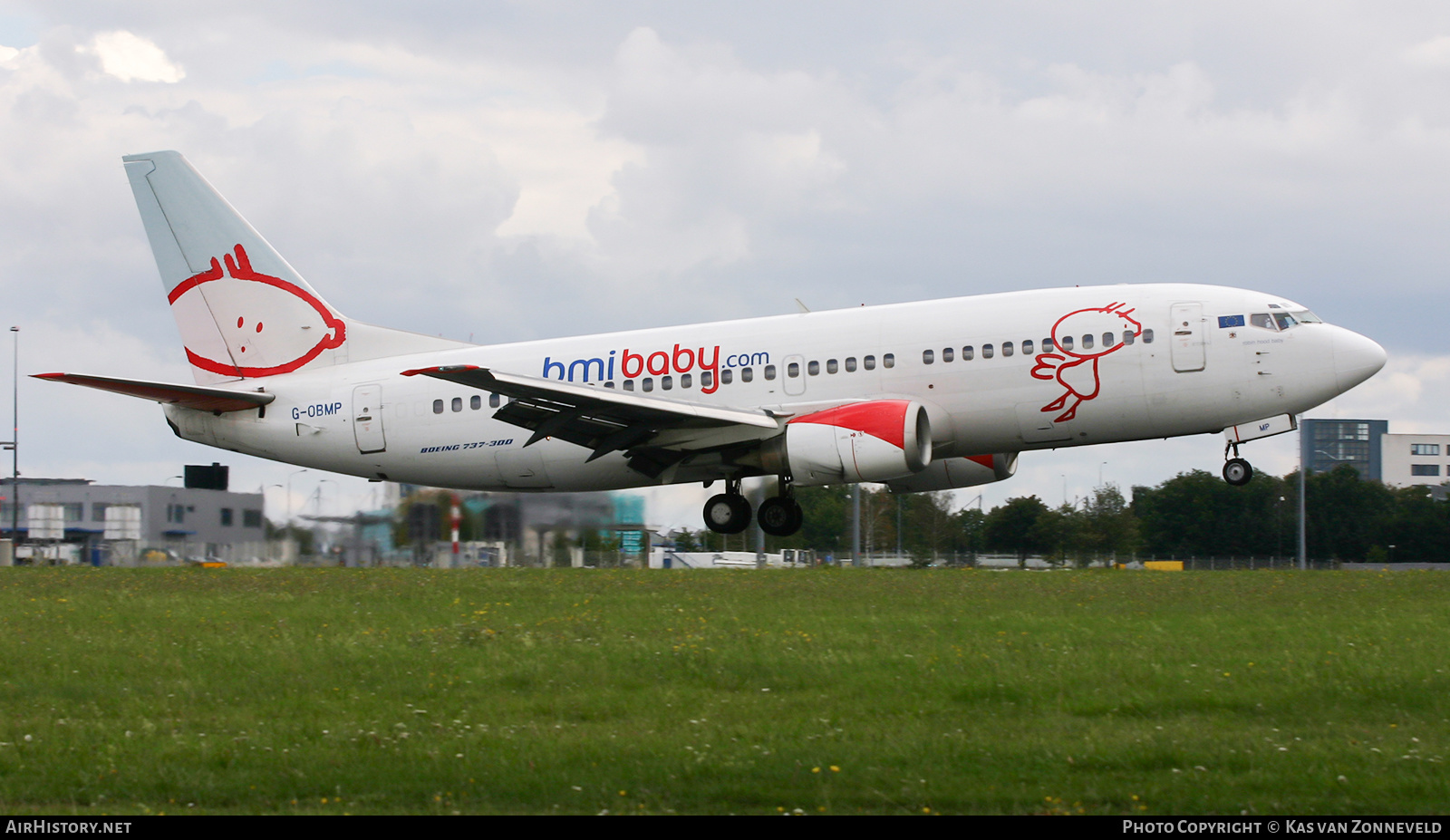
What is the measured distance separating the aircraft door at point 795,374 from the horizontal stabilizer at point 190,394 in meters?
11.9

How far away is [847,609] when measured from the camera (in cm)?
1700

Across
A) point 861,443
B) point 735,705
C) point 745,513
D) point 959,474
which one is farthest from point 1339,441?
point 735,705

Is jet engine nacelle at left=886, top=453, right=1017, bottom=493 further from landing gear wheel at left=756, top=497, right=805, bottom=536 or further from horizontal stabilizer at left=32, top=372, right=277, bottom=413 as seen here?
horizontal stabilizer at left=32, top=372, right=277, bottom=413

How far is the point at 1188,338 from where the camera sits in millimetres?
24188

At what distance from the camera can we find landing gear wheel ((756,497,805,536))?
27109mm

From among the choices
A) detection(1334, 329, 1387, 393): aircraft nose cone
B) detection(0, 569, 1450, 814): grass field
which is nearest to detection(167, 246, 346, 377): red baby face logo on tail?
detection(0, 569, 1450, 814): grass field

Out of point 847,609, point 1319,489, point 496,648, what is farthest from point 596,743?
point 1319,489

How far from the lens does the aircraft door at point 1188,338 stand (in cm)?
2414

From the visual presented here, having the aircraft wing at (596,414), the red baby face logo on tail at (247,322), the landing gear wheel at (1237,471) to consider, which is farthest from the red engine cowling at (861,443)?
the red baby face logo on tail at (247,322)

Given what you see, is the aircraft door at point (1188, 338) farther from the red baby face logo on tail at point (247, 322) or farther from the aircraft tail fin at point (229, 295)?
the red baby face logo on tail at point (247, 322)

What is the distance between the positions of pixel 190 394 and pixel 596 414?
999 cm

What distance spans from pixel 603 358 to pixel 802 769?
19.5 metres

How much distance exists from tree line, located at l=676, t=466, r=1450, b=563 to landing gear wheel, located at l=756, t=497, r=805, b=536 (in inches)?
567

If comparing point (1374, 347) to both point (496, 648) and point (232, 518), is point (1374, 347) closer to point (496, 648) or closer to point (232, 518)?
point (496, 648)
